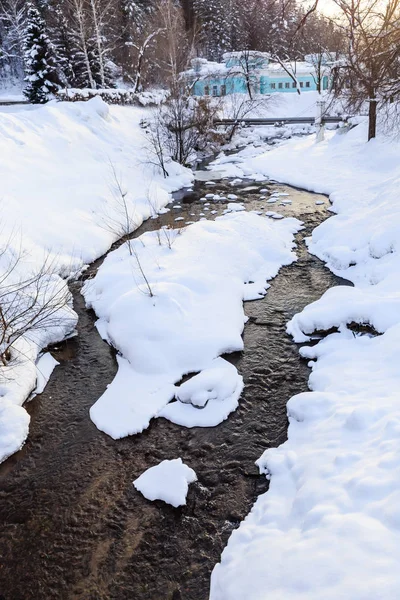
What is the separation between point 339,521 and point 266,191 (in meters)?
15.3

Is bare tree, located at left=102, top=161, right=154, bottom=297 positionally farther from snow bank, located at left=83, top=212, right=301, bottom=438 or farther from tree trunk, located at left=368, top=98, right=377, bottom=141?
tree trunk, located at left=368, top=98, right=377, bottom=141

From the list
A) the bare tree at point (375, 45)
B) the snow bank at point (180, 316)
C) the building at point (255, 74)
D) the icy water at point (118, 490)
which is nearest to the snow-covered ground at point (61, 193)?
the icy water at point (118, 490)

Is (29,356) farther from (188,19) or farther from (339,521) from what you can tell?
(188,19)

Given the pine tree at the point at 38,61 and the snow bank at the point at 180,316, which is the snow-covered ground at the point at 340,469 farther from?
the pine tree at the point at 38,61

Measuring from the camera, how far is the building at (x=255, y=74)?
35.7 metres

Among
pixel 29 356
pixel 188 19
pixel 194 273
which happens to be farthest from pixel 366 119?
pixel 188 19

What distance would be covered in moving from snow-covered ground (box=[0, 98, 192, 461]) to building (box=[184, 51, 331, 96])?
56.1 feet

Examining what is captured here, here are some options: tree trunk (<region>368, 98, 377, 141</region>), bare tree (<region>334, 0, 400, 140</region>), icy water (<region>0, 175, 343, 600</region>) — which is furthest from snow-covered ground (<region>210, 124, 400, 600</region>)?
tree trunk (<region>368, 98, 377, 141</region>)

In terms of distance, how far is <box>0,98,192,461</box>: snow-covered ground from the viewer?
24.0 feet

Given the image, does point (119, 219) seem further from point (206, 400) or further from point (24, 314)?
point (206, 400)

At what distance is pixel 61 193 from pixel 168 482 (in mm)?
11076

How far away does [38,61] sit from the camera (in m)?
26.3

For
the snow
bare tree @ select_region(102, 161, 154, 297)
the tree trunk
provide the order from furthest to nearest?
the tree trunk → bare tree @ select_region(102, 161, 154, 297) → the snow

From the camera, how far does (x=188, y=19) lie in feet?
143
